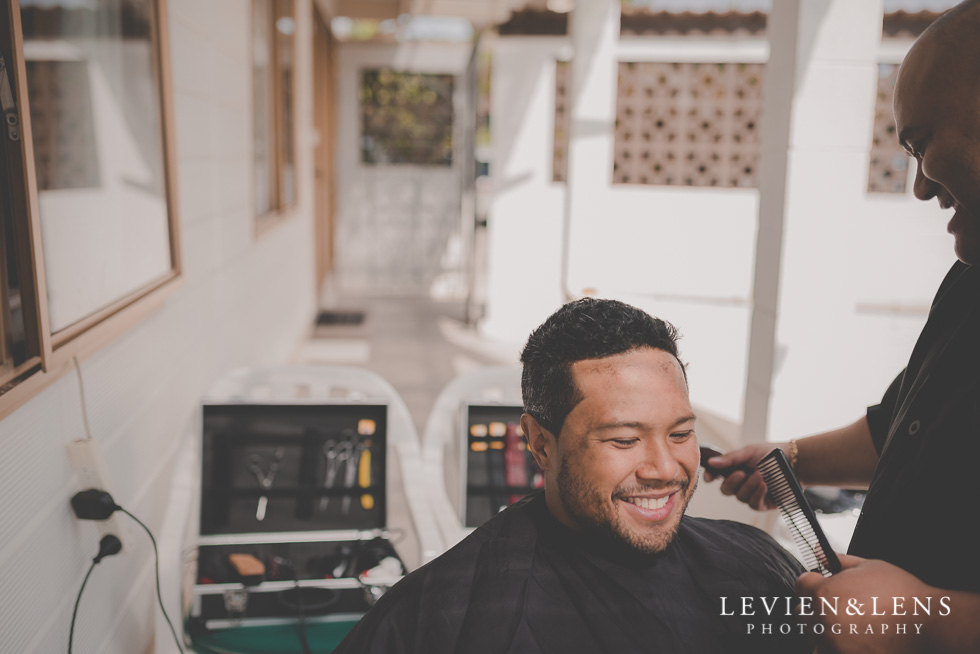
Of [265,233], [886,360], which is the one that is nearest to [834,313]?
[886,360]

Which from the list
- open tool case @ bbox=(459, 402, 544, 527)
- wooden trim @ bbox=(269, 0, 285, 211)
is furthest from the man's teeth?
wooden trim @ bbox=(269, 0, 285, 211)

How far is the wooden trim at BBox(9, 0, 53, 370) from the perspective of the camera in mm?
1156

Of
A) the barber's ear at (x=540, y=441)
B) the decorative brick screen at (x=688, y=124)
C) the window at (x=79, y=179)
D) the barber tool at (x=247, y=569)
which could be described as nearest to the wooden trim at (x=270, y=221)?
the window at (x=79, y=179)

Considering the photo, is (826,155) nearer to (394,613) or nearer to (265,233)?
(394,613)

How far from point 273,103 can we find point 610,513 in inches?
144

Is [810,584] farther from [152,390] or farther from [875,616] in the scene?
[152,390]

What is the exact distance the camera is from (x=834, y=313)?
2.28 metres

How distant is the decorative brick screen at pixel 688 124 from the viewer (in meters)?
5.82

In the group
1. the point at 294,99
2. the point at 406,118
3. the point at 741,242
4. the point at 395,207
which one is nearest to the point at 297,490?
the point at 294,99

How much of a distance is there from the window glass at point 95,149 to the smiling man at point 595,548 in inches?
32.6

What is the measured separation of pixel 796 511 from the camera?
3.80 ft

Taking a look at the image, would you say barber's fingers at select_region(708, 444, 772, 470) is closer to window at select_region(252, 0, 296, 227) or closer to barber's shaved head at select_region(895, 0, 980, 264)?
barber's shaved head at select_region(895, 0, 980, 264)

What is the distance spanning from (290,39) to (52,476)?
12.7 feet

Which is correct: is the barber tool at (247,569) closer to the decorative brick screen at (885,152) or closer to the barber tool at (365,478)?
the barber tool at (365,478)
